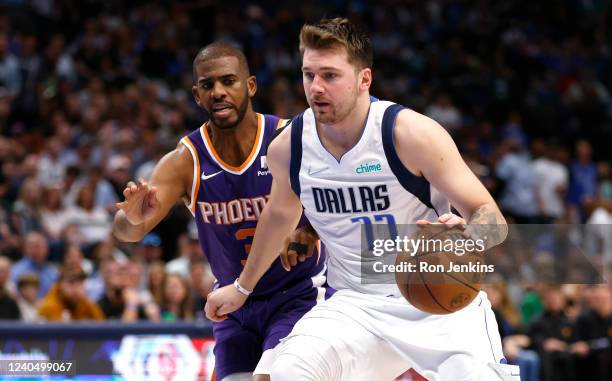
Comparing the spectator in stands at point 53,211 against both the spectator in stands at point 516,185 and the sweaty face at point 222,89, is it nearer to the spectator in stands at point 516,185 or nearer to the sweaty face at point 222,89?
the sweaty face at point 222,89

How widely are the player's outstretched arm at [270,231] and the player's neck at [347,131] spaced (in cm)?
23

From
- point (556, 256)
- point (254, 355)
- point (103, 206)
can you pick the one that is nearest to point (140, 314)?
point (103, 206)

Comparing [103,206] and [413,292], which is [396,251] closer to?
[413,292]

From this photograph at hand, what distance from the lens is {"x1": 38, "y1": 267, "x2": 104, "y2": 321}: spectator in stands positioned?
9.39 metres

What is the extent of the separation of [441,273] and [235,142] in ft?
5.88

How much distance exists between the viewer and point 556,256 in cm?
916

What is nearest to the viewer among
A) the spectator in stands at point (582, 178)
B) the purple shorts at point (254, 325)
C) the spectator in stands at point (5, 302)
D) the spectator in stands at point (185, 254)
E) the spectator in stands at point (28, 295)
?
the purple shorts at point (254, 325)

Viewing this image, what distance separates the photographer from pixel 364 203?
474cm

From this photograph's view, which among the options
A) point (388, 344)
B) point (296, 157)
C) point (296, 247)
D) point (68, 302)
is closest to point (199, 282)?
point (68, 302)

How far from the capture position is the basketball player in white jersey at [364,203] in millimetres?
4465

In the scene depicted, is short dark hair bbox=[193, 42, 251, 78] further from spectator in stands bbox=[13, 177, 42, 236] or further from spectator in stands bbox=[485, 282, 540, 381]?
spectator in stands bbox=[13, 177, 42, 236]

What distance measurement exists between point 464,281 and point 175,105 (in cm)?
1014

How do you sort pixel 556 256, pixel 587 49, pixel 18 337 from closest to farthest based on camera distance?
pixel 18 337 → pixel 556 256 → pixel 587 49

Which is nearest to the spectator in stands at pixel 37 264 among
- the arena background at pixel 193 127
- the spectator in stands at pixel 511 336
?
the arena background at pixel 193 127
